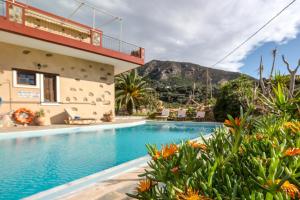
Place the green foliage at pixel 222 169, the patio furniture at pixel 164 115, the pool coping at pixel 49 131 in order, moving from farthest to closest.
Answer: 1. the patio furniture at pixel 164 115
2. the pool coping at pixel 49 131
3. the green foliage at pixel 222 169

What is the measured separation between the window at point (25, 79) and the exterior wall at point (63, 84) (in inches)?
6.5

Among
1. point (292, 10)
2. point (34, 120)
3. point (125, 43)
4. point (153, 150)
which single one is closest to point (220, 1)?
point (292, 10)

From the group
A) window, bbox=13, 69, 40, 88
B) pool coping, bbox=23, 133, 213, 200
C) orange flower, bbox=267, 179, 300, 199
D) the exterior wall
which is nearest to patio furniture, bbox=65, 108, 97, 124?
the exterior wall

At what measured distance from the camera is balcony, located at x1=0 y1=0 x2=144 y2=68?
768 cm

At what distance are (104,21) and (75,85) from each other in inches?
185

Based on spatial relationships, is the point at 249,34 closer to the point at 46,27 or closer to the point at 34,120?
the point at 46,27

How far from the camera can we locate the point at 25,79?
9.25 metres

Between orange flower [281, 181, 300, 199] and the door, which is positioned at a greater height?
the door

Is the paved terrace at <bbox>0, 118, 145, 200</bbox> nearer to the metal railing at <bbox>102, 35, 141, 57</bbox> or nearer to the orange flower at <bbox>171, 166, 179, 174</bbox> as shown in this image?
the orange flower at <bbox>171, 166, 179, 174</bbox>

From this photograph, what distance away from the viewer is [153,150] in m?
1.28

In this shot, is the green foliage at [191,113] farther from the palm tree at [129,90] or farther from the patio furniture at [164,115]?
the palm tree at [129,90]

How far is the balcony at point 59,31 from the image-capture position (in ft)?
25.2

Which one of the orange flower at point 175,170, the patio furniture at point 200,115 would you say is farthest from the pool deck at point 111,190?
the patio furniture at point 200,115

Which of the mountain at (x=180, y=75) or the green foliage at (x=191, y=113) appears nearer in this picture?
the green foliage at (x=191, y=113)
